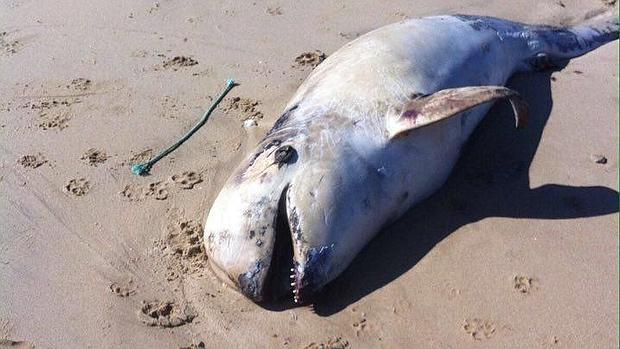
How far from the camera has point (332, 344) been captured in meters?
4.00

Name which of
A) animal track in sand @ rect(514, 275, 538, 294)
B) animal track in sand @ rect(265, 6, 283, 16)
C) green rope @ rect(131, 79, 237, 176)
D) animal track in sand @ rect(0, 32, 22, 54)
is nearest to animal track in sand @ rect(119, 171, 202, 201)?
green rope @ rect(131, 79, 237, 176)

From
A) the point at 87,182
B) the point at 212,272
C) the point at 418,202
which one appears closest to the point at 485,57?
the point at 418,202

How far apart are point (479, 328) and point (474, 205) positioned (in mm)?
1048

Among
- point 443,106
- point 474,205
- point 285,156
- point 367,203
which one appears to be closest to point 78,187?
point 285,156

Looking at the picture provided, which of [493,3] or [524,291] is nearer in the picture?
[524,291]

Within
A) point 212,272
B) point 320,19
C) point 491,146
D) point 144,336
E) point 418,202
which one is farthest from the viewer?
point 320,19

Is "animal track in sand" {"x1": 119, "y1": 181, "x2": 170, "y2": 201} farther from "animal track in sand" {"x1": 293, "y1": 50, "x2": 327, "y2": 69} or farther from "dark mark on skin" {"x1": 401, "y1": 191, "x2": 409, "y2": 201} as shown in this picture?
"animal track in sand" {"x1": 293, "y1": 50, "x2": 327, "y2": 69}

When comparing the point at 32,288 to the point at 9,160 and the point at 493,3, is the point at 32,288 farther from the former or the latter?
the point at 493,3

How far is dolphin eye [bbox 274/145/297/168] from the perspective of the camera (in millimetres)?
4289

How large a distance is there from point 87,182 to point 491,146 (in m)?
3.03

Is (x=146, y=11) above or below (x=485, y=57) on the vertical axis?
below

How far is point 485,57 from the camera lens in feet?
18.3

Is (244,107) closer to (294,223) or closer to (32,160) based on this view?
(32,160)

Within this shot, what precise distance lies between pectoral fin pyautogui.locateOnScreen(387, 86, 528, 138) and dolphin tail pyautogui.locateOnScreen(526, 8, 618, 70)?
187cm
